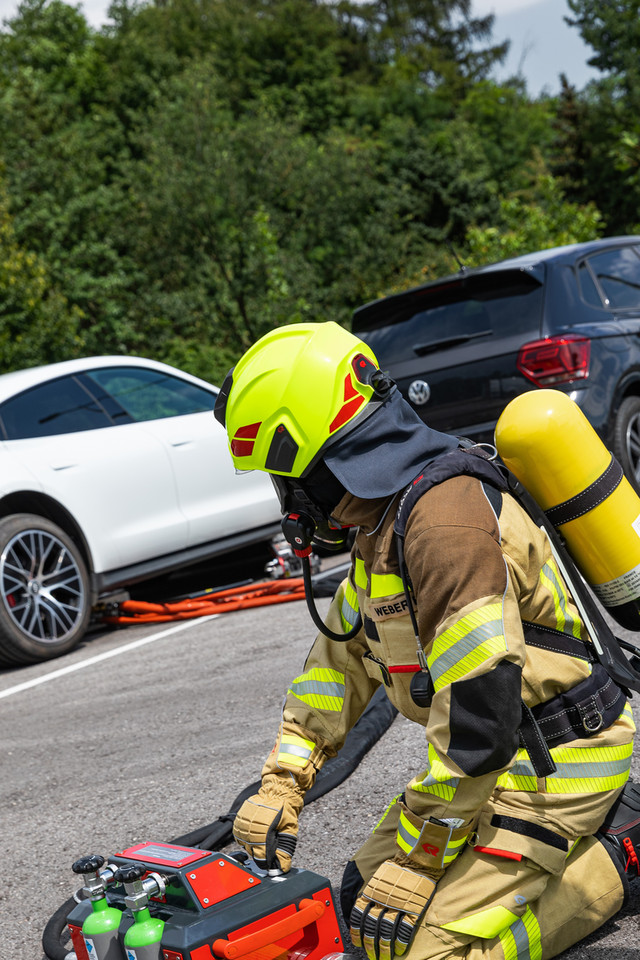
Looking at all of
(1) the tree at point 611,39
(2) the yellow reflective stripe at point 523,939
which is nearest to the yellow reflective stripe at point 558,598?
(2) the yellow reflective stripe at point 523,939

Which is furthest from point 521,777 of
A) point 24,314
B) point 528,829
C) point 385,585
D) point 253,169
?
point 253,169

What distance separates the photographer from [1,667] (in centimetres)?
607

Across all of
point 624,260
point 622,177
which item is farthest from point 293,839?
point 622,177

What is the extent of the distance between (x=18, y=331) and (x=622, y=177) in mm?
28220

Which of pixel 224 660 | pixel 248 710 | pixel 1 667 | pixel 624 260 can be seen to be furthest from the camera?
pixel 624 260

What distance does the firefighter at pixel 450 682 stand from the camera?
77.2 inches

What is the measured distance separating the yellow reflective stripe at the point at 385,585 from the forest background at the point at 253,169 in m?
14.9

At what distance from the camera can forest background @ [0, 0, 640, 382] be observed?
23406 millimetres

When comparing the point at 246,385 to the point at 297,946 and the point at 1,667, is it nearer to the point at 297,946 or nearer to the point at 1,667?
the point at 297,946

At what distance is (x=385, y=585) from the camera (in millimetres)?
2178

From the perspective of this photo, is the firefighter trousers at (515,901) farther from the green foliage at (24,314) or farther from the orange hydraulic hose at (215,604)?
the green foliage at (24,314)

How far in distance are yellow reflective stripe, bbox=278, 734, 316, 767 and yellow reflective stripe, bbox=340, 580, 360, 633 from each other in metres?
0.29

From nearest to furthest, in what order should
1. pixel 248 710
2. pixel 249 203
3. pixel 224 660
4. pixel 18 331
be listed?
pixel 248 710
pixel 224 660
pixel 18 331
pixel 249 203

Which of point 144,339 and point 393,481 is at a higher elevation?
point 144,339
